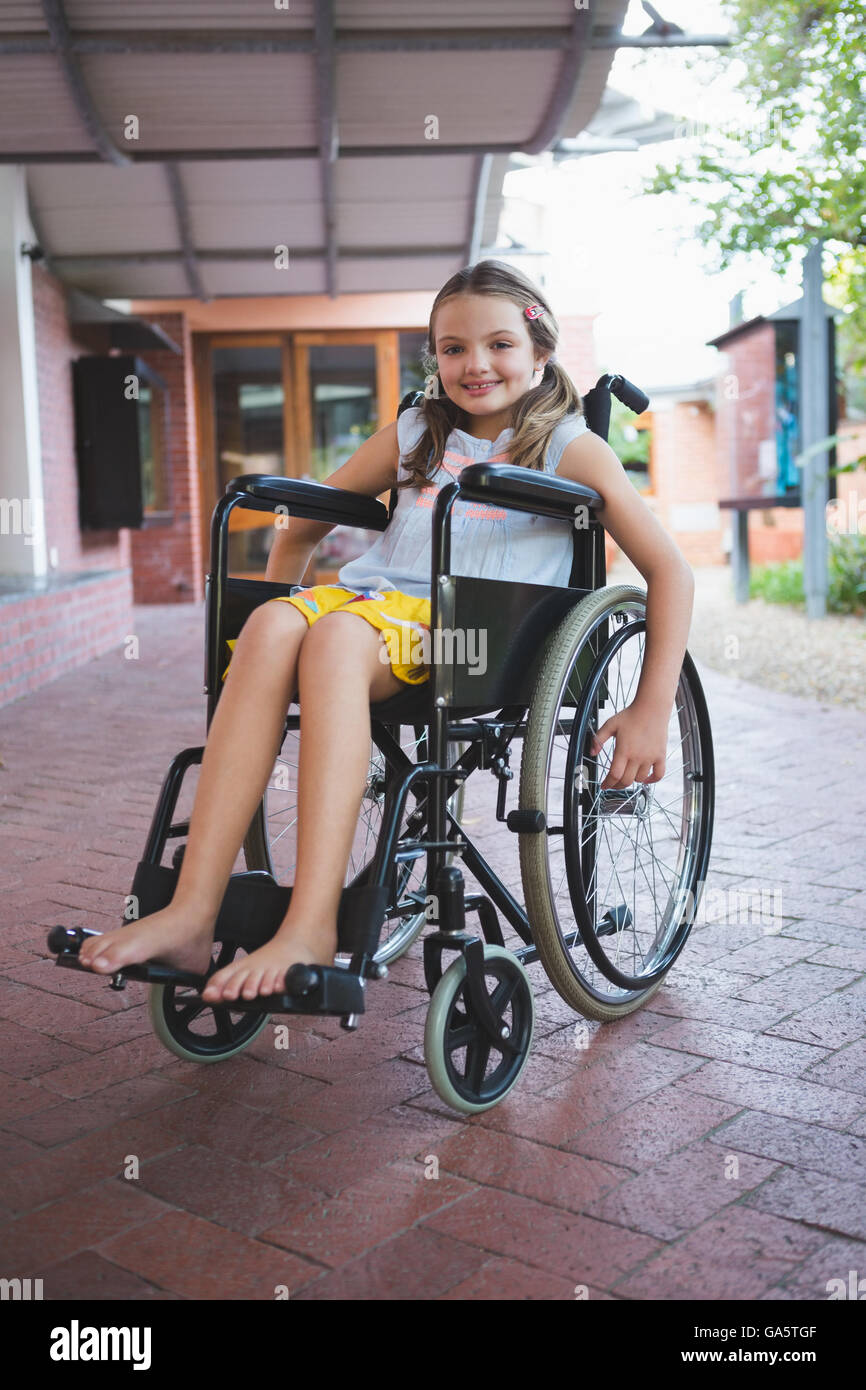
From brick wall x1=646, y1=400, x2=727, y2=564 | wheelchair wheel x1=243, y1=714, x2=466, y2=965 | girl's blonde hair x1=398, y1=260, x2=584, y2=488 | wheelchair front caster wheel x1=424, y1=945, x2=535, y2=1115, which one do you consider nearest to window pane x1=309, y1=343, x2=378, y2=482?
brick wall x1=646, y1=400, x2=727, y2=564

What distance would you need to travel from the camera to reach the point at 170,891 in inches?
69.4

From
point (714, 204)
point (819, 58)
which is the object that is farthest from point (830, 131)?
point (714, 204)

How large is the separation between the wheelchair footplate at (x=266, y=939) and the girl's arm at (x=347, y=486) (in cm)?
61

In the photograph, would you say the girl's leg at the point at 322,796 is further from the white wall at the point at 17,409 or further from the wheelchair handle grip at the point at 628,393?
the white wall at the point at 17,409

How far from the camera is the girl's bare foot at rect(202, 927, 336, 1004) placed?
153cm

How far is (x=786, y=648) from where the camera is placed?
728 cm

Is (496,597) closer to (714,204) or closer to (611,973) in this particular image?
(611,973)

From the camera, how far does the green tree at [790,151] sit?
24.5 feet

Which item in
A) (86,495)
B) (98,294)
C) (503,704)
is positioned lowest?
(503,704)

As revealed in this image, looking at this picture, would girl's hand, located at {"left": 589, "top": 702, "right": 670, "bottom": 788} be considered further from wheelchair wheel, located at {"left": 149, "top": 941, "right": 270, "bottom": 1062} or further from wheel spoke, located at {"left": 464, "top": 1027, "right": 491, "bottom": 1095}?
wheelchair wheel, located at {"left": 149, "top": 941, "right": 270, "bottom": 1062}

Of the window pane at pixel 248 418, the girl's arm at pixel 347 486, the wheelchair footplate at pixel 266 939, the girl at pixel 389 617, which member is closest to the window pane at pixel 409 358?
the window pane at pixel 248 418

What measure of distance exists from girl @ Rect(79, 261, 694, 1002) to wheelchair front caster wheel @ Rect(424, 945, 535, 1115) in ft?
0.55

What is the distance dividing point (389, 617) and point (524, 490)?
260 millimetres
